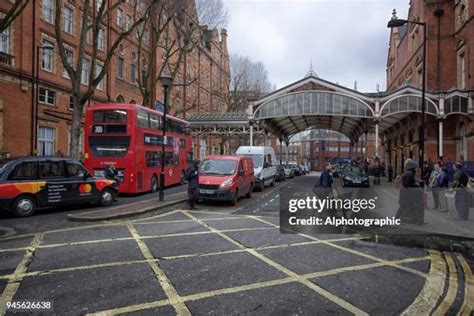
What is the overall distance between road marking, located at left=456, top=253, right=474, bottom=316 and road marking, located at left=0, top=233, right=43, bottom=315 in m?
5.41

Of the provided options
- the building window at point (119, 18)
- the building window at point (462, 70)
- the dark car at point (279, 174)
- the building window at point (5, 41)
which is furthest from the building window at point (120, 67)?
the building window at point (462, 70)

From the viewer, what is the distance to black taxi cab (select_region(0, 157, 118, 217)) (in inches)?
422

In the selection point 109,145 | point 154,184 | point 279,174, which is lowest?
point 154,184

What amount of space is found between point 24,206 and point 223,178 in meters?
6.63

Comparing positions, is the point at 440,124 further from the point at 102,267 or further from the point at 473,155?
the point at 102,267

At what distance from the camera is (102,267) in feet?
19.8

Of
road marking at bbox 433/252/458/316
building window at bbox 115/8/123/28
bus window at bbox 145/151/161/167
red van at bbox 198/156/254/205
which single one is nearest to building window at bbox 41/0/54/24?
building window at bbox 115/8/123/28

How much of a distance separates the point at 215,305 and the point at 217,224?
5.84 meters

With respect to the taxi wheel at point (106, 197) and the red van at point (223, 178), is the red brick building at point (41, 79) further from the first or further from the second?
the red van at point (223, 178)

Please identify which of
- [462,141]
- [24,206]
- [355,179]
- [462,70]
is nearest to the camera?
[24,206]

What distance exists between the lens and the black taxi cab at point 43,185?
10719 millimetres

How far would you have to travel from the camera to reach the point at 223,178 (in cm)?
1430

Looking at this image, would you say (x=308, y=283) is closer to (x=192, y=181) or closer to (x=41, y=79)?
(x=192, y=181)

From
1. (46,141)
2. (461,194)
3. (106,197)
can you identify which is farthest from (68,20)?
(461,194)
